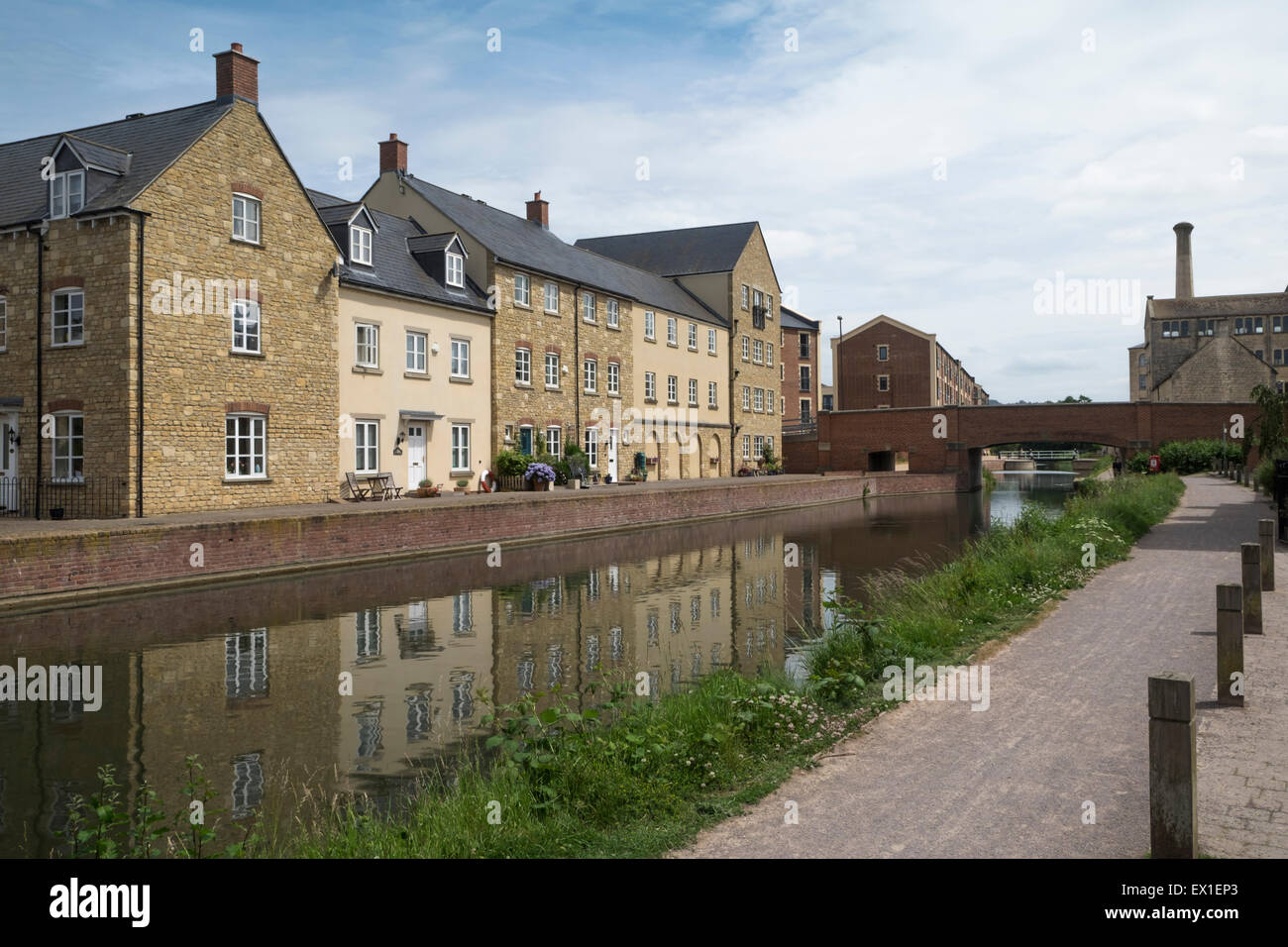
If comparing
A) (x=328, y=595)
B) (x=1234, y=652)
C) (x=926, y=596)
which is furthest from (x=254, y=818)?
(x=328, y=595)

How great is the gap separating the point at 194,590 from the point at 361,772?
9531 millimetres

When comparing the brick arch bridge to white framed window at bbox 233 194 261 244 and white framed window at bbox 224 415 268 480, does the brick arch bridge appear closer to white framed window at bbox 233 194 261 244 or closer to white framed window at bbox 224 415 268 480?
white framed window at bbox 224 415 268 480

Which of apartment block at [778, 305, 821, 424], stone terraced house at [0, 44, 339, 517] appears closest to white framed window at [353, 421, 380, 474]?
stone terraced house at [0, 44, 339, 517]

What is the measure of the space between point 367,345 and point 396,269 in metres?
3.27

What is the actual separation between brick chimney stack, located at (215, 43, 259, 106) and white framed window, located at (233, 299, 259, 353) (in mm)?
4755

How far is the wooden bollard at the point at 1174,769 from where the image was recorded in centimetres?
404

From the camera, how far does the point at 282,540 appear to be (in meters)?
16.9

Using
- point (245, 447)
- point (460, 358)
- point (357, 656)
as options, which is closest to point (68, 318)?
point (245, 447)

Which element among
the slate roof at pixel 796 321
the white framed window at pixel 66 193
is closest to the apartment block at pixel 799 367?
the slate roof at pixel 796 321

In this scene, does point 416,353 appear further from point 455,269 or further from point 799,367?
point 799,367

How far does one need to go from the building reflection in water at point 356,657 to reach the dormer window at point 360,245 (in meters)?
11.0

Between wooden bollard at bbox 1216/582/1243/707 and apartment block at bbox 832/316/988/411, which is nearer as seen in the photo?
wooden bollard at bbox 1216/582/1243/707

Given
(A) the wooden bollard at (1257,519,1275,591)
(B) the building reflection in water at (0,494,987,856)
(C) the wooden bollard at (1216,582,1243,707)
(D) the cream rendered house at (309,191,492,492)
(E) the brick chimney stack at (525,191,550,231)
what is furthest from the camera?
(E) the brick chimney stack at (525,191,550,231)

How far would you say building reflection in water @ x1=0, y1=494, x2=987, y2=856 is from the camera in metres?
7.03
